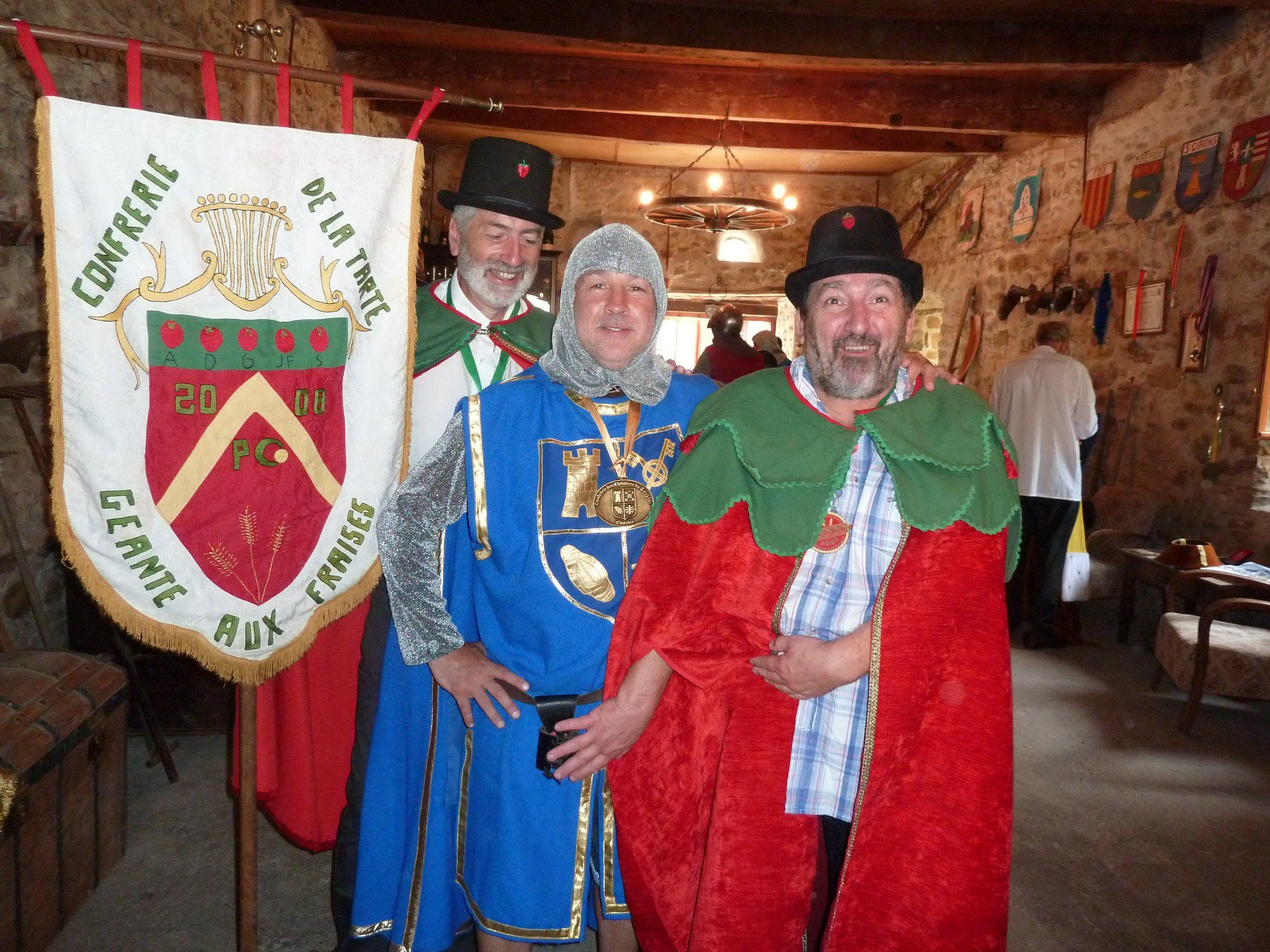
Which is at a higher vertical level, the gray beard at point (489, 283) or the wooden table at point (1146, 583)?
the gray beard at point (489, 283)

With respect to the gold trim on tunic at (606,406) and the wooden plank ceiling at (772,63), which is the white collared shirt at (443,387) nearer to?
the gold trim on tunic at (606,406)

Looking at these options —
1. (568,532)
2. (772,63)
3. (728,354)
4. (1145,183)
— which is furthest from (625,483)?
(1145,183)

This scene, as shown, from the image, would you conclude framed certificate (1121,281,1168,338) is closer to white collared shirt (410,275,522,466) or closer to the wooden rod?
white collared shirt (410,275,522,466)

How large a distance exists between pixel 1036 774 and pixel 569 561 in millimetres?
3095

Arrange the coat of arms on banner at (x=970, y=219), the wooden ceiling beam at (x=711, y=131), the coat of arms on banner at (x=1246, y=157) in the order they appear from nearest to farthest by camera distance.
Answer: the coat of arms on banner at (x=1246, y=157)
the wooden ceiling beam at (x=711, y=131)
the coat of arms on banner at (x=970, y=219)

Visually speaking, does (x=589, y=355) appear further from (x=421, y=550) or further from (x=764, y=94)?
(x=764, y=94)

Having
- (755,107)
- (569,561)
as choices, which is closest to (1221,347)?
(755,107)

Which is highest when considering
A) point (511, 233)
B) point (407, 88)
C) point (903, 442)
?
point (407, 88)

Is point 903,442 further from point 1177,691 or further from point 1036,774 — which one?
point 1177,691

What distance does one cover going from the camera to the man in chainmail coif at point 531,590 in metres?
1.69

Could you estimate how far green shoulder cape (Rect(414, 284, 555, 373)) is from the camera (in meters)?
2.25

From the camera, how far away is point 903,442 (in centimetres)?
152

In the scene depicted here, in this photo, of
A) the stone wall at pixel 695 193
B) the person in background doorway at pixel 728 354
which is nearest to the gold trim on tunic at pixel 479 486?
the person in background doorway at pixel 728 354

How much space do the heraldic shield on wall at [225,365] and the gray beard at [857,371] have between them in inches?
38.9
